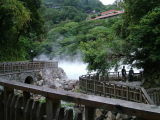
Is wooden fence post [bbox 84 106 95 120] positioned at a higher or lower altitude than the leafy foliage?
lower

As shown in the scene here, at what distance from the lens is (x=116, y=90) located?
12445 mm

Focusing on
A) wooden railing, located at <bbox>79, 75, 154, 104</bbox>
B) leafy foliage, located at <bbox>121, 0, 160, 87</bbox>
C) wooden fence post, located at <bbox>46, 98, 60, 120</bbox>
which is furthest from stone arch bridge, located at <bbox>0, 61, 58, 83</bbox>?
wooden fence post, located at <bbox>46, 98, 60, 120</bbox>

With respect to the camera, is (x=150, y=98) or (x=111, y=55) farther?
(x=111, y=55)

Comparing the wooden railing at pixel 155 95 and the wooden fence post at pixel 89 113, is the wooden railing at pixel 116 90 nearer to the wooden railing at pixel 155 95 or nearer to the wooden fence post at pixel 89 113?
the wooden railing at pixel 155 95

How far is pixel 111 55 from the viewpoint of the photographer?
1465 cm

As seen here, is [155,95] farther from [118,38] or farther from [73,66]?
[73,66]

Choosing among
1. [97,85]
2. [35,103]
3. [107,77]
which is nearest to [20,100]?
[35,103]

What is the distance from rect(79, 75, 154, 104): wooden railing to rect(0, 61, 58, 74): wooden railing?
8.58 meters

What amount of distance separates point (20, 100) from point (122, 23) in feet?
56.2

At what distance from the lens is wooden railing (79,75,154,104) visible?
35.1 ft

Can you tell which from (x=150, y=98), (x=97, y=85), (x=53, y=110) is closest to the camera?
(x=53, y=110)

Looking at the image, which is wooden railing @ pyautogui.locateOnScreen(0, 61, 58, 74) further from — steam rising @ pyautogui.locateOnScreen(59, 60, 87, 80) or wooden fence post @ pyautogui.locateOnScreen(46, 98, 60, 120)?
wooden fence post @ pyautogui.locateOnScreen(46, 98, 60, 120)

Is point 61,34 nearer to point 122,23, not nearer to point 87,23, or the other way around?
point 87,23

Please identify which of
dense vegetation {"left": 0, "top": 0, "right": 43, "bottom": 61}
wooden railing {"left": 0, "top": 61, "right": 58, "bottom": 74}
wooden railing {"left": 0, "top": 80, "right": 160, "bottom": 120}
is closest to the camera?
wooden railing {"left": 0, "top": 80, "right": 160, "bottom": 120}
